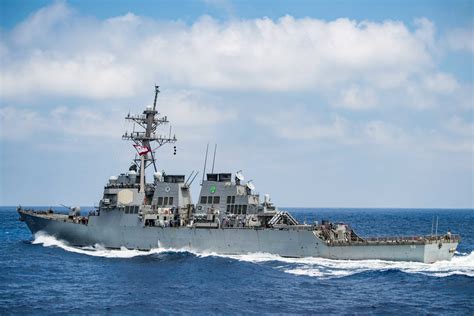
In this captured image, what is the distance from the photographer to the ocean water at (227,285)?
2600 centimetres

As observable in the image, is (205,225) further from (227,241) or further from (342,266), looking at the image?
(342,266)

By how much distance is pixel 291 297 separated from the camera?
91.6 feet

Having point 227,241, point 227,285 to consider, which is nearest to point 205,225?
point 227,241

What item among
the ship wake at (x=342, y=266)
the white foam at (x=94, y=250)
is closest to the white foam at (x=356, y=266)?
the ship wake at (x=342, y=266)

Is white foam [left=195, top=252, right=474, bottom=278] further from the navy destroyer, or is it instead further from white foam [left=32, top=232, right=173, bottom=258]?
white foam [left=32, top=232, right=173, bottom=258]

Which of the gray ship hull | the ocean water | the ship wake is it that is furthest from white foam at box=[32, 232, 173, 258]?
the ship wake

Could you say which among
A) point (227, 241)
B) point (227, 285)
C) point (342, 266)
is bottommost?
point (227, 285)

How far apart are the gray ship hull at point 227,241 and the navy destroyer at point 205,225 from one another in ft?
0.21

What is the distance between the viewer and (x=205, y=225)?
4119 cm

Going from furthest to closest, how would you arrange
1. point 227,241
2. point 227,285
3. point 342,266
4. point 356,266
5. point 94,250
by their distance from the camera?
1. point 94,250
2. point 227,241
3. point 342,266
4. point 356,266
5. point 227,285

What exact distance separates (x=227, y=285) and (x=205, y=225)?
10.6 m

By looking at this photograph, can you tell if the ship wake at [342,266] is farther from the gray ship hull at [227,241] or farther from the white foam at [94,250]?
the white foam at [94,250]

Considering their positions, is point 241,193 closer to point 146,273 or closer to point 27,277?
point 146,273

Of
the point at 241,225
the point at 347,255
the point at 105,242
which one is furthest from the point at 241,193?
the point at 105,242
